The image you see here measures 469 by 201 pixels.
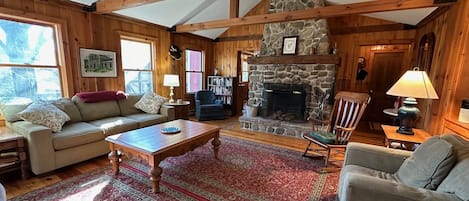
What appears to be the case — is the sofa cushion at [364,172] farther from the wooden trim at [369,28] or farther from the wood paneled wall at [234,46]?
the wood paneled wall at [234,46]

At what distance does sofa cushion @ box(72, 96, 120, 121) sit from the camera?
3266 millimetres

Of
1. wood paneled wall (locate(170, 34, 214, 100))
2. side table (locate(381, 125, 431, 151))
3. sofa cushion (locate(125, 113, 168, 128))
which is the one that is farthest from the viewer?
wood paneled wall (locate(170, 34, 214, 100))

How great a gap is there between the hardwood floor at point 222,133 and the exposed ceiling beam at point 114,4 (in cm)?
224

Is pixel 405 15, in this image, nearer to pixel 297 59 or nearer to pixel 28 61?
pixel 297 59

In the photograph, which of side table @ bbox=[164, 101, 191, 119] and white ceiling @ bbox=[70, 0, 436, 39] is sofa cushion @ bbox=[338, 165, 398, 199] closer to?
white ceiling @ bbox=[70, 0, 436, 39]

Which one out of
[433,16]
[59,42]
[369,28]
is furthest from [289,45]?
[59,42]

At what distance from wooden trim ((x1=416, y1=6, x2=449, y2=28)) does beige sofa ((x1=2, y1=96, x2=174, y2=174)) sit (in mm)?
4597

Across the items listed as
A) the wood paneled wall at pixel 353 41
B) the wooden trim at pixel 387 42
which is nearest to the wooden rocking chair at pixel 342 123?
the wood paneled wall at pixel 353 41

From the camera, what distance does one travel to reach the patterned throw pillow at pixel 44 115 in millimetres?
2488

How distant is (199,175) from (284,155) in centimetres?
133

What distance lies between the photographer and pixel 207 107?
17.4 feet

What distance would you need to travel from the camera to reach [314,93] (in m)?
4.47

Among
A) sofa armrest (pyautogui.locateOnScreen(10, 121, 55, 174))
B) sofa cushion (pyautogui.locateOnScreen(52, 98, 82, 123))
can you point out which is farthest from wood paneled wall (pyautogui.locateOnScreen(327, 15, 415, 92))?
sofa armrest (pyautogui.locateOnScreen(10, 121, 55, 174))

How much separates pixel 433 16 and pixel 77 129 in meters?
5.54
